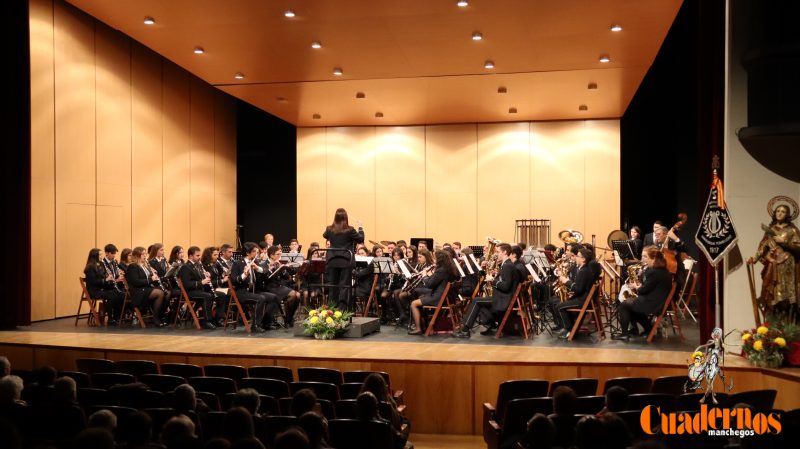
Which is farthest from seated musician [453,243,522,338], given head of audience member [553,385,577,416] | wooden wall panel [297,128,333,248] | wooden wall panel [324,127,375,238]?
wooden wall panel [297,128,333,248]

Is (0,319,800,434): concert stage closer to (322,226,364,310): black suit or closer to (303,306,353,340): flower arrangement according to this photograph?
(303,306,353,340): flower arrangement

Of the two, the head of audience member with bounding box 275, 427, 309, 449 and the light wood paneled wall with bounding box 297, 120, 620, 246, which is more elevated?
the light wood paneled wall with bounding box 297, 120, 620, 246

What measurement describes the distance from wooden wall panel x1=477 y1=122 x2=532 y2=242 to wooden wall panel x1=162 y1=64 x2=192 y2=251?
7.06 meters


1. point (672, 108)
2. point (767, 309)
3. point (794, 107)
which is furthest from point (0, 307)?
point (672, 108)

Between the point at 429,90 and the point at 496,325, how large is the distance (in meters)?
5.59

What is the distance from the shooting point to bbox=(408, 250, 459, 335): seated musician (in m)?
9.48

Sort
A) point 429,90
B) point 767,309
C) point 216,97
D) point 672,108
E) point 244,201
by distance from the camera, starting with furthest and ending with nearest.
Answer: point 244,201 < point 216,97 < point 672,108 < point 429,90 < point 767,309

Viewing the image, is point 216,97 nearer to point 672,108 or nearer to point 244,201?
point 244,201

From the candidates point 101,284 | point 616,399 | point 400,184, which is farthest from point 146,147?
point 616,399

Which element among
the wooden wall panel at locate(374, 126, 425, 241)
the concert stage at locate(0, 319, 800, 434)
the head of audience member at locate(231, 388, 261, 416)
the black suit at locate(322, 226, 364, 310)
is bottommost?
the concert stage at locate(0, 319, 800, 434)

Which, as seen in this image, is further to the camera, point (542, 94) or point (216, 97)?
point (216, 97)

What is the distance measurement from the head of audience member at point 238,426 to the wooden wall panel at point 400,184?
46.1ft

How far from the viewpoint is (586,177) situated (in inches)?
661

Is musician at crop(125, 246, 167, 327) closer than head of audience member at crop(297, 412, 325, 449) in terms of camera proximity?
No
